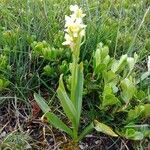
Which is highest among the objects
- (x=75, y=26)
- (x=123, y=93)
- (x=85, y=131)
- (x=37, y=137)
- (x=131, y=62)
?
(x=75, y=26)

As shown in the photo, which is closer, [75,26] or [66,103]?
[75,26]

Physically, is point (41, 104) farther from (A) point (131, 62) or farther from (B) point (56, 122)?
(A) point (131, 62)

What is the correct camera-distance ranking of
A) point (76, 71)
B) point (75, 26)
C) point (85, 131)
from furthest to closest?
point (85, 131), point (76, 71), point (75, 26)

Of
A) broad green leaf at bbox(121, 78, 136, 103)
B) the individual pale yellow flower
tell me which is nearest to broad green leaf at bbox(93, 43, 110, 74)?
broad green leaf at bbox(121, 78, 136, 103)

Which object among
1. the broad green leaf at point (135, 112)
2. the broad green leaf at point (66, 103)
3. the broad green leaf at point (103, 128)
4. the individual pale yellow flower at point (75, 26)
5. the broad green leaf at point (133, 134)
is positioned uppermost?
the individual pale yellow flower at point (75, 26)

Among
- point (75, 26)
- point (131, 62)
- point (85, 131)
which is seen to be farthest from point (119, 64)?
point (75, 26)

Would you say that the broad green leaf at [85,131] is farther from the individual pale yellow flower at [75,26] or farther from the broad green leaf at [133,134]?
the individual pale yellow flower at [75,26]

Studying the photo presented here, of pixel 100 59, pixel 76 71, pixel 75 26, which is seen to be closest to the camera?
pixel 75 26

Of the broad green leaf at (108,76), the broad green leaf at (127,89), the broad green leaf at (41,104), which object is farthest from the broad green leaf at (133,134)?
the broad green leaf at (41,104)
